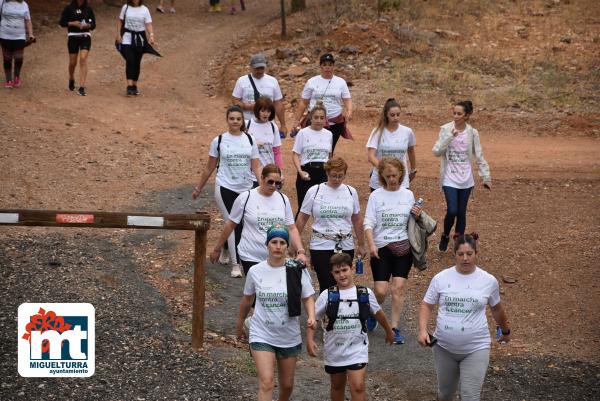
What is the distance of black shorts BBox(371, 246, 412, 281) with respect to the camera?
1051 centimetres

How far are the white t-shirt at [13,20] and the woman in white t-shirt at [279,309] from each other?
43.8 ft

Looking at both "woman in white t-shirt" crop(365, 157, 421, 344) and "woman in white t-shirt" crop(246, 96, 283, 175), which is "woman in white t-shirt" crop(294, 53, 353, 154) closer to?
"woman in white t-shirt" crop(246, 96, 283, 175)

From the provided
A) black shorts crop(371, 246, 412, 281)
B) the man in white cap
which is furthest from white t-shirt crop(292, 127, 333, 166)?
black shorts crop(371, 246, 412, 281)

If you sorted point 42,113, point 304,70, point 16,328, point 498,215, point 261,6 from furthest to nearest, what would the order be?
point 261,6
point 304,70
point 42,113
point 498,215
point 16,328

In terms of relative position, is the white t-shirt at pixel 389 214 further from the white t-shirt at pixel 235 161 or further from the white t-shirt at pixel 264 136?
the white t-shirt at pixel 264 136

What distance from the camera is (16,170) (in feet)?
52.2

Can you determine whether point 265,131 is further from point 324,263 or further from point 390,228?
point 390,228

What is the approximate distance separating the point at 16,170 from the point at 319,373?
7.49m

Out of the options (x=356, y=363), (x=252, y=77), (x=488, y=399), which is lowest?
(x=488, y=399)

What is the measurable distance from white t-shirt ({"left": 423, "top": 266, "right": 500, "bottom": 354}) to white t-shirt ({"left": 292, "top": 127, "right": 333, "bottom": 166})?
164 inches

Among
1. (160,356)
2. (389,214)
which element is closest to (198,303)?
(160,356)

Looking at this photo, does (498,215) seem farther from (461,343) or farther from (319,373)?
(461,343)

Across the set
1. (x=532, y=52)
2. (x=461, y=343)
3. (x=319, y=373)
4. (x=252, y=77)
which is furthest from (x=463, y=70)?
(x=461, y=343)

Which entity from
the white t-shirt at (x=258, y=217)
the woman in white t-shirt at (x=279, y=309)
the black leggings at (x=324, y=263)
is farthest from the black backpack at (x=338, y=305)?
the black leggings at (x=324, y=263)
